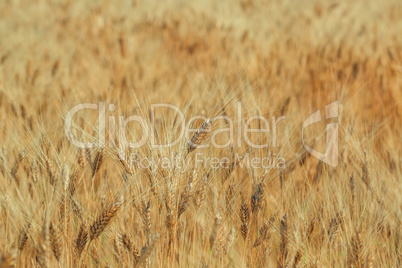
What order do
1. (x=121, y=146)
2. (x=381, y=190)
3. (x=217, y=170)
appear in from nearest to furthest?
(x=121, y=146), (x=217, y=170), (x=381, y=190)

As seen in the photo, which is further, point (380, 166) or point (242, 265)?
point (380, 166)

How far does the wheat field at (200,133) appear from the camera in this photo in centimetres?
107

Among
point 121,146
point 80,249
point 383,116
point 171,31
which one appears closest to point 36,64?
point 171,31

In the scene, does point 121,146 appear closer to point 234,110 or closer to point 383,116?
point 234,110

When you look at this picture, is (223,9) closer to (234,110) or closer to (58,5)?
(58,5)

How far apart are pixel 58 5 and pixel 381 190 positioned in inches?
134

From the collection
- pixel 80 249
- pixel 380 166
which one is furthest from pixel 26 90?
pixel 380 166

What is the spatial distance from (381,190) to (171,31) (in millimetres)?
2399

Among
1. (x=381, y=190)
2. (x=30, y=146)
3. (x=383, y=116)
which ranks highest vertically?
(x=30, y=146)

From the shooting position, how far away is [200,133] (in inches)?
41.7

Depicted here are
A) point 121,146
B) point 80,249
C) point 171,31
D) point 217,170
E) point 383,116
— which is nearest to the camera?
point 80,249

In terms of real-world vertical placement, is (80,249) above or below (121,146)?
below

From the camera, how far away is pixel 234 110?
5.52 ft

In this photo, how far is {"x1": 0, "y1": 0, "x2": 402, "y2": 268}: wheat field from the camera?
107cm
